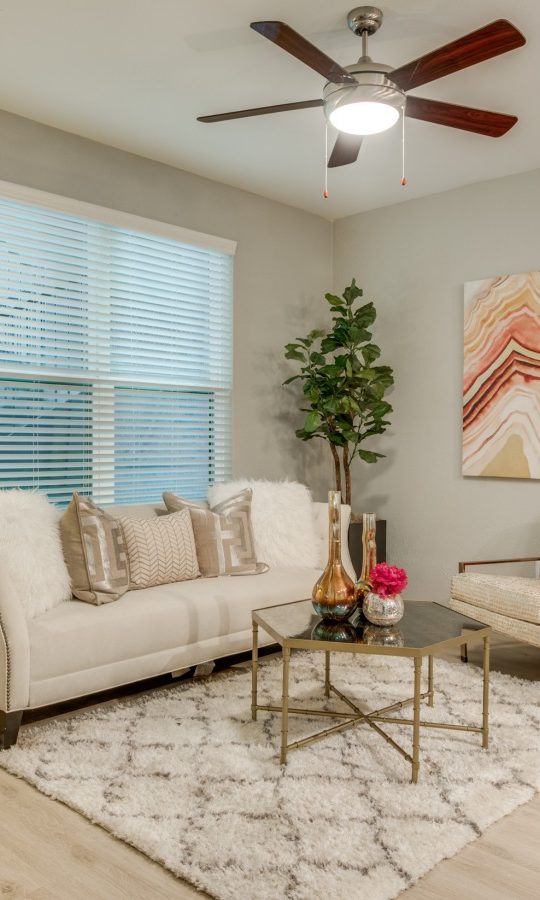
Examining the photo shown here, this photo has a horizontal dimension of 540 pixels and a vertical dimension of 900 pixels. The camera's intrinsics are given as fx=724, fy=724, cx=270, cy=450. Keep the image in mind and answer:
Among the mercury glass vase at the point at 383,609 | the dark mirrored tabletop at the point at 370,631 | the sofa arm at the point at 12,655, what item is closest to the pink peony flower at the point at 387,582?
the mercury glass vase at the point at 383,609

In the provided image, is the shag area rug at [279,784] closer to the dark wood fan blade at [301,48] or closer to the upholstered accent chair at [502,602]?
the upholstered accent chair at [502,602]

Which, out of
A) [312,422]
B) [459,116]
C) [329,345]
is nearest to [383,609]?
[459,116]

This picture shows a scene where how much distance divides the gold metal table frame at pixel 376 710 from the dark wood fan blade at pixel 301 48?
200 centimetres

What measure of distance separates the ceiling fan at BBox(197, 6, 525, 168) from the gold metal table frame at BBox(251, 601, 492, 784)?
1963 millimetres

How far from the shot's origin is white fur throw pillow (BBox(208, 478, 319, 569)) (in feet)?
12.9

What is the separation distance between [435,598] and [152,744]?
268cm

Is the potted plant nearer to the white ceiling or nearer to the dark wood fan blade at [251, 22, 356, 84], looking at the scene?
the white ceiling

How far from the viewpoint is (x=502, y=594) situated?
345 centimetres

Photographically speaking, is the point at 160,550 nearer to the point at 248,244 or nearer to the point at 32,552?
the point at 32,552

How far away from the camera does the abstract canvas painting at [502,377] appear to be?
14.4 ft

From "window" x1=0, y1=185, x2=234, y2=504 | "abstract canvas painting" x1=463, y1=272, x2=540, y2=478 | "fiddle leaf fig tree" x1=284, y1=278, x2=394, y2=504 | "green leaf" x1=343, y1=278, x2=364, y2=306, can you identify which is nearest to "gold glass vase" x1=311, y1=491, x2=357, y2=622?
"window" x1=0, y1=185, x2=234, y2=504

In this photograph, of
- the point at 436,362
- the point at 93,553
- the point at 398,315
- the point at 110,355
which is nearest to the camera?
the point at 93,553

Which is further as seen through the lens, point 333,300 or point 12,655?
point 333,300

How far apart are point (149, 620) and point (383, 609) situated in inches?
41.0
